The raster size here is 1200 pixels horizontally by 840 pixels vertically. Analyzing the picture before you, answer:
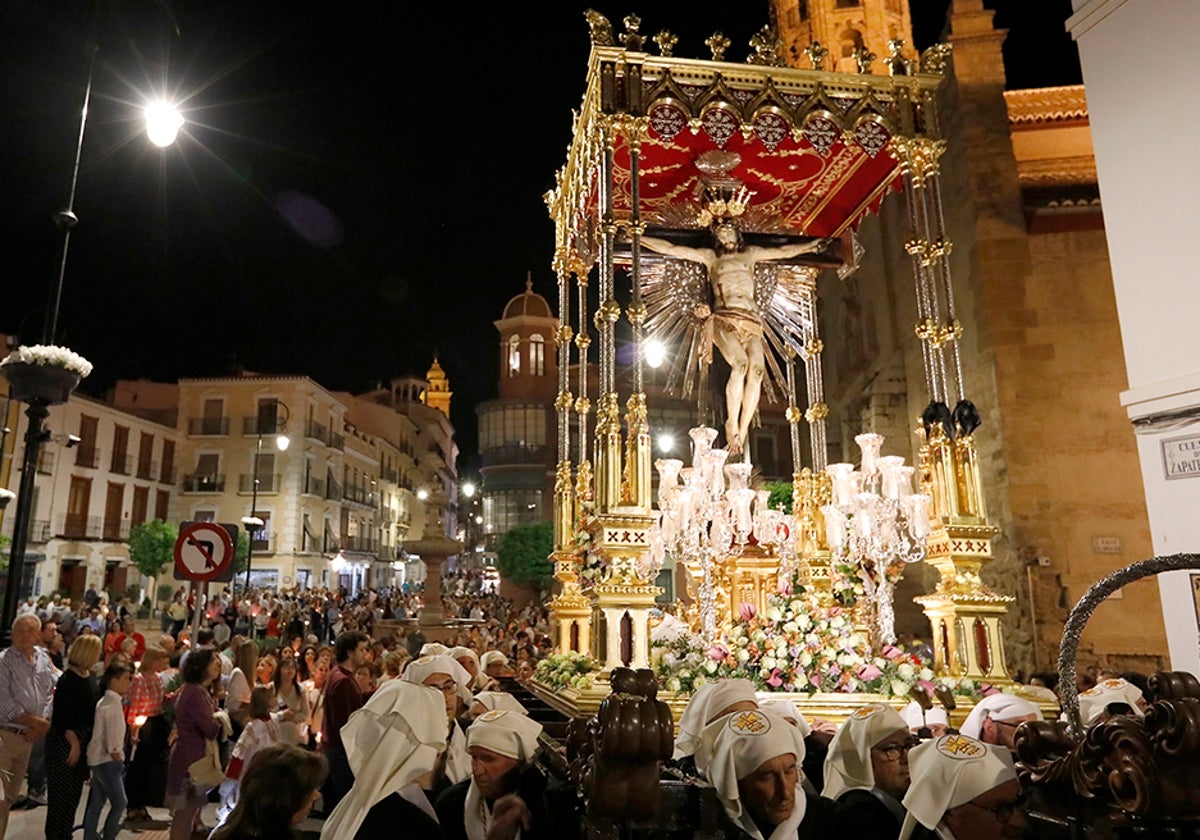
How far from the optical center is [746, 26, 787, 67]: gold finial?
25.4 ft

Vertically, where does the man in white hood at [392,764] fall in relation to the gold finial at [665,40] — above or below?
below

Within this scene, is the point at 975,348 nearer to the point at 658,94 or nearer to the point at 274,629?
the point at 658,94

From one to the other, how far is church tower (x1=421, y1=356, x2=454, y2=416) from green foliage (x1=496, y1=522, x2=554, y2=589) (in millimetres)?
48710

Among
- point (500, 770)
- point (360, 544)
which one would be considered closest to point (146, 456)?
point (360, 544)

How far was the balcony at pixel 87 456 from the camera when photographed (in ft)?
100

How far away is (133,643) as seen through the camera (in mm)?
10094

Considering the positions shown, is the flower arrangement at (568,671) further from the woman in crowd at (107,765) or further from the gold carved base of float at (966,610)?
the woman in crowd at (107,765)

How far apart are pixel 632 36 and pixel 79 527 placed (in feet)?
103

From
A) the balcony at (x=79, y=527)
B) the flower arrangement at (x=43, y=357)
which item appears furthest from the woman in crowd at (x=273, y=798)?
the balcony at (x=79, y=527)

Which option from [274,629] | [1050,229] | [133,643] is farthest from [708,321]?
[274,629]

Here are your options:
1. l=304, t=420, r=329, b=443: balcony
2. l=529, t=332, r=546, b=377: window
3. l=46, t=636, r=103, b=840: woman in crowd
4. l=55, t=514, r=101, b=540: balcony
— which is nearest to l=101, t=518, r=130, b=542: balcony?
l=55, t=514, r=101, b=540: balcony

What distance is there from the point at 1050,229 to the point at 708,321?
960cm

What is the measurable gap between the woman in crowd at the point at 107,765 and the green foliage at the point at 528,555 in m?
22.9

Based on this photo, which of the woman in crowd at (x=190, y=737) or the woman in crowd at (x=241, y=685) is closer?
the woman in crowd at (x=190, y=737)
